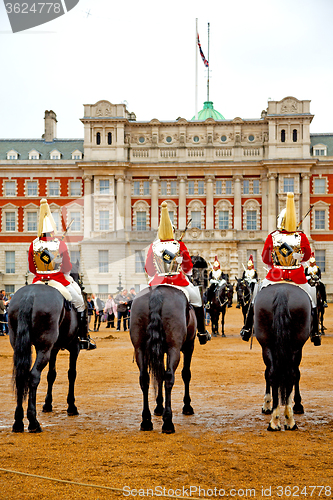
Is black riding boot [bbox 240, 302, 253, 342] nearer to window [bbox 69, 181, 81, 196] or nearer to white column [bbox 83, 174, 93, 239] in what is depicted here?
white column [bbox 83, 174, 93, 239]

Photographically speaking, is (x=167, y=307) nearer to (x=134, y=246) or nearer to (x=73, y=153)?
(x=134, y=246)

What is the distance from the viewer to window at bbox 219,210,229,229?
50875 millimetres

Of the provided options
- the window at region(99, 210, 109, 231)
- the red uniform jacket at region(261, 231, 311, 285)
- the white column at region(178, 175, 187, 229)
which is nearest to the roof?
the window at region(99, 210, 109, 231)

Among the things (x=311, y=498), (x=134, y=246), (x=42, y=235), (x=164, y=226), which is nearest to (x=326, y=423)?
(x=311, y=498)

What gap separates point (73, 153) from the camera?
5247 cm

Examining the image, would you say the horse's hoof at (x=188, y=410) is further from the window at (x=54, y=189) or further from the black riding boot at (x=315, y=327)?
the window at (x=54, y=189)

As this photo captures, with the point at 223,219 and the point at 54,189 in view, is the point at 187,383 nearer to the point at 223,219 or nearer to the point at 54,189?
the point at 223,219

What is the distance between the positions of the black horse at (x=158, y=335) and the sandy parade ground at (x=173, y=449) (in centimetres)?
47

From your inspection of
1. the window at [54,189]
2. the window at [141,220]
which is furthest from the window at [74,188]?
the window at [141,220]

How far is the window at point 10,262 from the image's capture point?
5169 centimetres

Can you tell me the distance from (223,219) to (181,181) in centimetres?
514

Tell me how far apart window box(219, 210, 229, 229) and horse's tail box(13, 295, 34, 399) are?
145 feet

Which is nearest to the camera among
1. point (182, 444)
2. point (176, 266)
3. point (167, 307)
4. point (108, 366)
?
point (182, 444)

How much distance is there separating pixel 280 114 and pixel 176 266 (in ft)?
145
